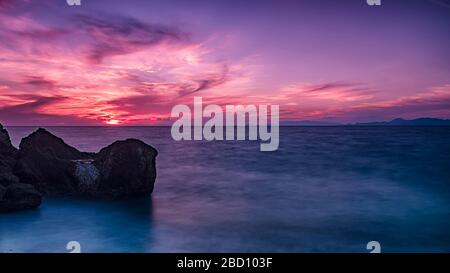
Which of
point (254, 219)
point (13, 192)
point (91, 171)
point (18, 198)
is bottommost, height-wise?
point (254, 219)

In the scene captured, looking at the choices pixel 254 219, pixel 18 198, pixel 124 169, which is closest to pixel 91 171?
pixel 124 169

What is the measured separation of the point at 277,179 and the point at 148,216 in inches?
176

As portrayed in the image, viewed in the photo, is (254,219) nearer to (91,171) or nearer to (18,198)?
(91,171)

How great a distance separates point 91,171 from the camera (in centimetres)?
883

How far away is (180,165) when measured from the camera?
14.6m

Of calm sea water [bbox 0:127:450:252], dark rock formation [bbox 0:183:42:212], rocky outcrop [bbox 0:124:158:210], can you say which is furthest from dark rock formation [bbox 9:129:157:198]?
dark rock formation [bbox 0:183:42:212]

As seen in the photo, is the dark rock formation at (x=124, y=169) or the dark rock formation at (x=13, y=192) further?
the dark rock formation at (x=124, y=169)

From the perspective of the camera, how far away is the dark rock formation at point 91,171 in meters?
8.60

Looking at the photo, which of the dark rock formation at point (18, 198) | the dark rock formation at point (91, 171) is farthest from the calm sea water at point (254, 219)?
the dark rock formation at point (91, 171)

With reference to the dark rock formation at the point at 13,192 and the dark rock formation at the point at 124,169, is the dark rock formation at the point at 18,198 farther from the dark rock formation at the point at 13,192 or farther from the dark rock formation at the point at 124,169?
the dark rock formation at the point at 124,169

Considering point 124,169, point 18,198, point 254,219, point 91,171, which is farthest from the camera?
point 91,171

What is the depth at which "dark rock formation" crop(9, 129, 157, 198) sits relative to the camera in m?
8.60

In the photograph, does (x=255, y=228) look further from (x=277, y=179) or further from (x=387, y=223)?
(x=277, y=179)
